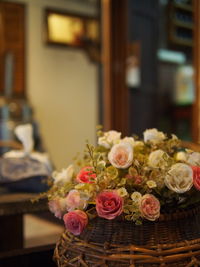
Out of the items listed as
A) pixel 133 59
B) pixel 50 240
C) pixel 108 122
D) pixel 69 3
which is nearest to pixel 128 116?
pixel 108 122

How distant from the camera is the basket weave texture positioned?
2.79 ft

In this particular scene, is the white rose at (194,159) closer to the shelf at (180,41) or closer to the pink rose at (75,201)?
the pink rose at (75,201)

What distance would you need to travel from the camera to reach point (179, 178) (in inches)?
35.6

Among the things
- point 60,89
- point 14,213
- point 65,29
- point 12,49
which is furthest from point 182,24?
point 14,213

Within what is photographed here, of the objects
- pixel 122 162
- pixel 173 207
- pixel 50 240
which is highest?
pixel 122 162

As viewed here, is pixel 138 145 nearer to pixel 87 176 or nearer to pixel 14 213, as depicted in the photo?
pixel 87 176

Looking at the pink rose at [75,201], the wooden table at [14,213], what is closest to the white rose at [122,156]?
the pink rose at [75,201]

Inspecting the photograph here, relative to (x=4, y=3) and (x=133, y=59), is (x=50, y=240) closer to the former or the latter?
(x=133, y=59)

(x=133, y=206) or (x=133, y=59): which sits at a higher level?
(x=133, y=59)

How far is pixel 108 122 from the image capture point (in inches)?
147

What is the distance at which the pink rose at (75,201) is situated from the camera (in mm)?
918

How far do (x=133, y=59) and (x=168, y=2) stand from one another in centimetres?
119

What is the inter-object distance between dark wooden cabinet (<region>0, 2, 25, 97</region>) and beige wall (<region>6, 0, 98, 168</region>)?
10cm

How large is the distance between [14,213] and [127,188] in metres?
0.66
